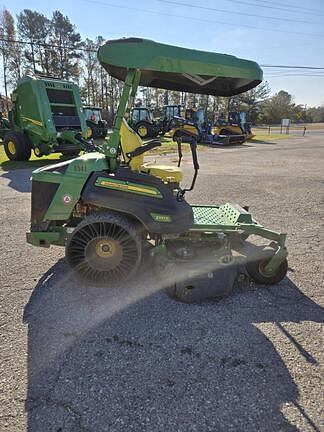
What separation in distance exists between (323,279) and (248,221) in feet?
3.31

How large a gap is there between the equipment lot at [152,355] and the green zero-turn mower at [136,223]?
23 centimetres

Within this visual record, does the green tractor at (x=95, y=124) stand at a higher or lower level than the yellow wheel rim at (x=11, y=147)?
higher

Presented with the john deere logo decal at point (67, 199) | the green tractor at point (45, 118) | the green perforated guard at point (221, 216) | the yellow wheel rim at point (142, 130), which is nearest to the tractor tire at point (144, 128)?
the yellow wheel rim at point (142, 130)

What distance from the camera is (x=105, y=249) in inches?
116

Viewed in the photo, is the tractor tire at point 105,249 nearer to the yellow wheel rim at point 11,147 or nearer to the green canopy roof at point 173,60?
the green canopy roof at point 173,60

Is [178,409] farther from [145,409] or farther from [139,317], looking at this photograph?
[139,317]

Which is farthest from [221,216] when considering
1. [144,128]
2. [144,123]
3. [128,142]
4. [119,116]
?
[144,123]

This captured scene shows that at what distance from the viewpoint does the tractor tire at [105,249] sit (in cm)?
290

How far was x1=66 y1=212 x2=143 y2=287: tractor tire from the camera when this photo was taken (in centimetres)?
290

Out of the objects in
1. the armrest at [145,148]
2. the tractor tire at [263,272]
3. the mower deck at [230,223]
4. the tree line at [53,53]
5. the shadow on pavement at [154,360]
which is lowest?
the shadow on pavement at [154,360]

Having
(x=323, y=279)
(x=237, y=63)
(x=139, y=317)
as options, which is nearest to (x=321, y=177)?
(x=323, y=279)

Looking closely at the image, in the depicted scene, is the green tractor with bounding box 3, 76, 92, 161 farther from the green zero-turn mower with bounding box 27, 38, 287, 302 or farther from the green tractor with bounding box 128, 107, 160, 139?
the green tractor with bounding box 128, 107, 160, 139

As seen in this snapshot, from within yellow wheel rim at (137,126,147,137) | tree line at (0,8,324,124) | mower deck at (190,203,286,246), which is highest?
tree line at (0,8,324,124)

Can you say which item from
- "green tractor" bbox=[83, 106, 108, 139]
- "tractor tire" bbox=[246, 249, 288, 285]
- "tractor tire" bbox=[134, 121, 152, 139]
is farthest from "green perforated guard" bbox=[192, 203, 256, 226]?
"tractor tire" bbox=[134, 121, 152, 139]
